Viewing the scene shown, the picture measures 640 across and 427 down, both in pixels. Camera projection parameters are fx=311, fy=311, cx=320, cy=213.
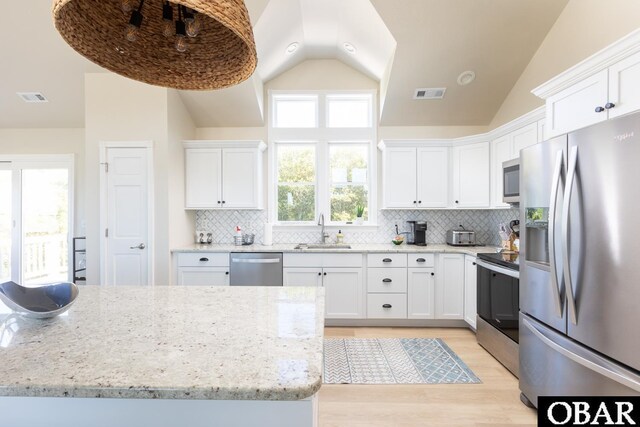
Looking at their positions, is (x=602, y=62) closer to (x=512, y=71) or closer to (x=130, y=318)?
(x=512, y=71)

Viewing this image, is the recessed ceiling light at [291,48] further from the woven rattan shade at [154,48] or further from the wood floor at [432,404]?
the wood floor at [432,404]

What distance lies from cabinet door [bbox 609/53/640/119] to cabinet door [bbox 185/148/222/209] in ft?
12.0

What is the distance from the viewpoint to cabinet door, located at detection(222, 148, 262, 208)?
3959 millimetres

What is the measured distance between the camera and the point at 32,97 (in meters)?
3.97

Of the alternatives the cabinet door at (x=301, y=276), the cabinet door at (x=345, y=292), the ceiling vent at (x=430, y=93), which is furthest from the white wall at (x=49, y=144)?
the ceiling vent at (x=430, y=93)

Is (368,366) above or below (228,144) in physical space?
below

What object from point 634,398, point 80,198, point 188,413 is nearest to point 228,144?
point 80,198

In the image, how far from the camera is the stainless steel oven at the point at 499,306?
252cm

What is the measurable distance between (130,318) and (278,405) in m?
0.77

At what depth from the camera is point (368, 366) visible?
273cm

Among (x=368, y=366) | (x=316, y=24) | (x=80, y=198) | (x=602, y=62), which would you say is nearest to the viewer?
(x=602, y=62)

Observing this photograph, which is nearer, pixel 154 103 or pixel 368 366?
pixel 368 366

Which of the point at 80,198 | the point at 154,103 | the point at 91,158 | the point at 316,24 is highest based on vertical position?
the point at 316,24

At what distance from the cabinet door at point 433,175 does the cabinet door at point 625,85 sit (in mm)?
2172
